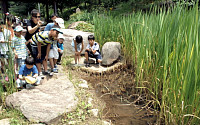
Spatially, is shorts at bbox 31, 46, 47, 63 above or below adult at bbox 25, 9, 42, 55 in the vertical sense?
below

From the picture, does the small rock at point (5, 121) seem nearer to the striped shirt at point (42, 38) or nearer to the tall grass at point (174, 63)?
the striped shirt at point (42, 38)

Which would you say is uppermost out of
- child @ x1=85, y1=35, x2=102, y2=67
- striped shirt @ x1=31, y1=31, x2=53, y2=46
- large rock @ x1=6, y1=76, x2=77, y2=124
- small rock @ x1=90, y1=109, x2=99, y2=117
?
striped shirt @ x1=31, y1=31, x2=53, y2=46

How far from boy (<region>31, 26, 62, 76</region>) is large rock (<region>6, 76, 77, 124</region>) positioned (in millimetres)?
622

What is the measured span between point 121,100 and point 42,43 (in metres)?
1.76

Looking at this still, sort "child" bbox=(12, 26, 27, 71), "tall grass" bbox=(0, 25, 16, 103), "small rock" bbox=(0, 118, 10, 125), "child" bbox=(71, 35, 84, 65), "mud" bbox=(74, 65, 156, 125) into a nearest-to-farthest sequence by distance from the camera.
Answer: "small rock" bbox=(0, 118, 10, 125) → "mud" bbox=(74, 65, 156, 125) → "tall grass" bbox=(0, 25, 16, 103) → "child" bbox=(12, 26, 27, 71) → "child" bbox=(71, 35, 84, 65)

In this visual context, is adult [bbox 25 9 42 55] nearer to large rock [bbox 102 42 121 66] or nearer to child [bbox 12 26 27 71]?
child [bbox 12 26 27 71]

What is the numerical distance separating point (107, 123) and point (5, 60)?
6.08ft

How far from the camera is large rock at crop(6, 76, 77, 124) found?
7.04 feet

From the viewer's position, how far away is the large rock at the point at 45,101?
2146mm

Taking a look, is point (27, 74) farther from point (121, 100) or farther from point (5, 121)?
point (121, 100)

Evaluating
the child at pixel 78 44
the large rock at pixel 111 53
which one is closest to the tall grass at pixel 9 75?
the child at pixel 78 44

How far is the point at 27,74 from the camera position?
9.00 ft

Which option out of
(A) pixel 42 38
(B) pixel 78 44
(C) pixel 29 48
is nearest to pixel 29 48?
(C) pixel 29 48

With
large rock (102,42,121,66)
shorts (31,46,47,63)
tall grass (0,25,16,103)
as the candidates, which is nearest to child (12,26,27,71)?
shorts (31,46,47,63)
